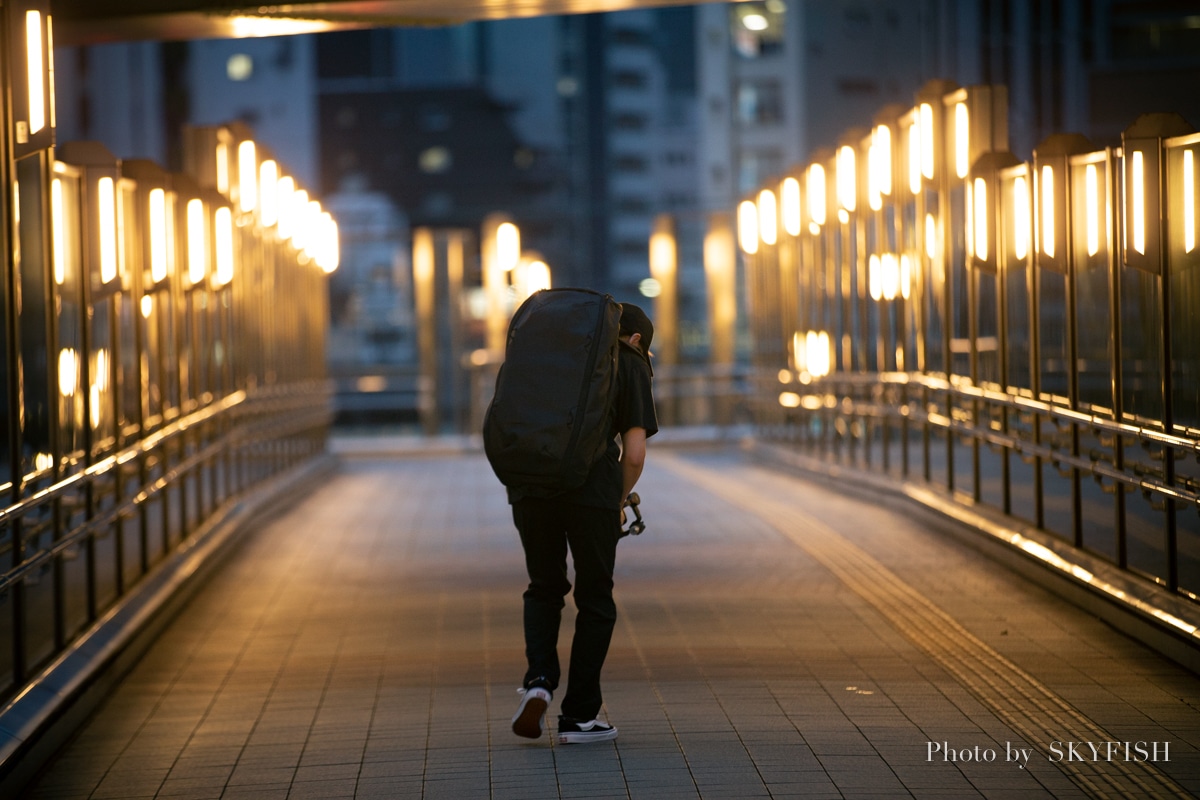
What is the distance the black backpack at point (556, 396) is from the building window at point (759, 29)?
62863mm

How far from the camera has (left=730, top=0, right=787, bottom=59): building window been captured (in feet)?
222

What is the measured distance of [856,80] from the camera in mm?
68500

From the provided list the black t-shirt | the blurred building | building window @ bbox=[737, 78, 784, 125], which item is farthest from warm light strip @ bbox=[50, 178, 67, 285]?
building window @ bbox=[737, 78, 784, 125]

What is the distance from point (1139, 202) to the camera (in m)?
7.51

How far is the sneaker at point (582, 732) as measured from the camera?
234 inches

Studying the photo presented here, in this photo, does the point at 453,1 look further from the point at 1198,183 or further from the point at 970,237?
the point at 1198,183

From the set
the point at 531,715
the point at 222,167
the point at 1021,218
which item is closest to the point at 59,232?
the point at 531,715

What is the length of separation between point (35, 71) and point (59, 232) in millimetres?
1053

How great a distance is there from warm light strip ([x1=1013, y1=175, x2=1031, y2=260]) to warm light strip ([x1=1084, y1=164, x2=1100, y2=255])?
1250 millimetres

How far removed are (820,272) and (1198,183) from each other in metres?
11.0

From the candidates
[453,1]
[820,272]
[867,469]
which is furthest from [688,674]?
[820,272]

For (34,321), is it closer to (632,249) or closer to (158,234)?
(158,234)

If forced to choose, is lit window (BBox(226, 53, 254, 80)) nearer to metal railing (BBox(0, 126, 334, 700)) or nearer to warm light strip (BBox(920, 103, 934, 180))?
metal railing (BBox(0, 126, 334, 700))

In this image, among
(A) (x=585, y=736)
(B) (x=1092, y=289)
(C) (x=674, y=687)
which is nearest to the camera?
(A) (x=585, y=736)
